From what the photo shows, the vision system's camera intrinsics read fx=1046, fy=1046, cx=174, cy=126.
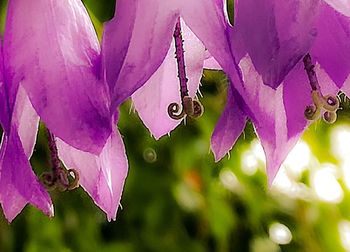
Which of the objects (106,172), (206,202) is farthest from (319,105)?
(206,202)

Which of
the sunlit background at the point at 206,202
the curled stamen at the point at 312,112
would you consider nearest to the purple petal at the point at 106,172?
the curled stamen at the point at 312,112

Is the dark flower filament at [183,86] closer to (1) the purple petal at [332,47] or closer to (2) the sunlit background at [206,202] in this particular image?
(1) the purple petal at [332,47]

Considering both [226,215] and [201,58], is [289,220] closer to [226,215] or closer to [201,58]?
[226,215]

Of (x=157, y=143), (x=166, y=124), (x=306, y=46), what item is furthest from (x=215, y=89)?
(x=306, y=46)

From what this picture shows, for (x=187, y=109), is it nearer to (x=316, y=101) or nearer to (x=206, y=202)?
(x=316, y=101)

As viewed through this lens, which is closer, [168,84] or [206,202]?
[168,84]

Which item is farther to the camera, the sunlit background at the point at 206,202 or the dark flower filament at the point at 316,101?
the sunlit background at the point at 206,202
